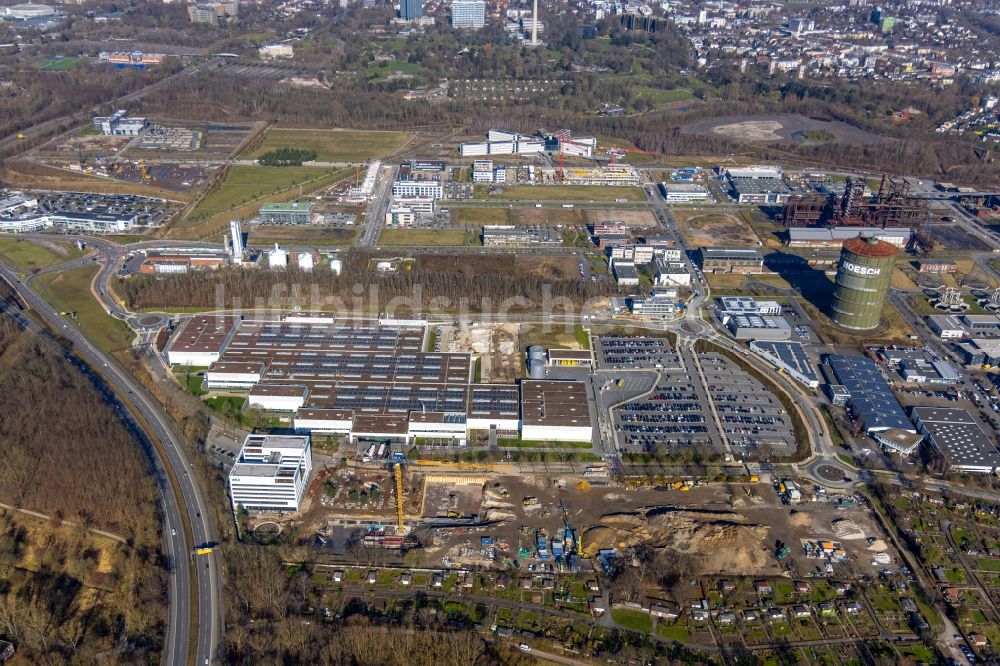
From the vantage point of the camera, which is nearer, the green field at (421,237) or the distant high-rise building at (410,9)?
the green field at (421,237)

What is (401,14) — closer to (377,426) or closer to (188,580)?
(377,426)

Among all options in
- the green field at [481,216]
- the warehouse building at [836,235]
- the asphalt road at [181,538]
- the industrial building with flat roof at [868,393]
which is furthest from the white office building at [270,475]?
the warehouse building at [836,235]

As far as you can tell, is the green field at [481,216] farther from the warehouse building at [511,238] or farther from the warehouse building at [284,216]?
the warehouse building at [284,216]

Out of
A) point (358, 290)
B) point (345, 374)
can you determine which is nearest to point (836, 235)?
point (358, 290)

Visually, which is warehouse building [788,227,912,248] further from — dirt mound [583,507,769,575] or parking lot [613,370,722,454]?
dirt mound [583,507,769,575]

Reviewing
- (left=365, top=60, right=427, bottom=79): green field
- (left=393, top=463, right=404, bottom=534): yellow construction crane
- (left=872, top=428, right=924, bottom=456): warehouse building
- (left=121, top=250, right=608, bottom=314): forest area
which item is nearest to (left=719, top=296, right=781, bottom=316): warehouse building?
(left=121, top=250, right=608, bottom=314): forest area

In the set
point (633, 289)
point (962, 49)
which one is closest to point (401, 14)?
point (962, 49)

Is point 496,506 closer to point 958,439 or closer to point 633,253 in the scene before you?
point 958,439

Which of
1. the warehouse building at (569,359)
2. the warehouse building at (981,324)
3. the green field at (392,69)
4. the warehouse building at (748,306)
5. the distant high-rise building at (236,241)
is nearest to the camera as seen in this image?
the warehouse building at (569,359)
